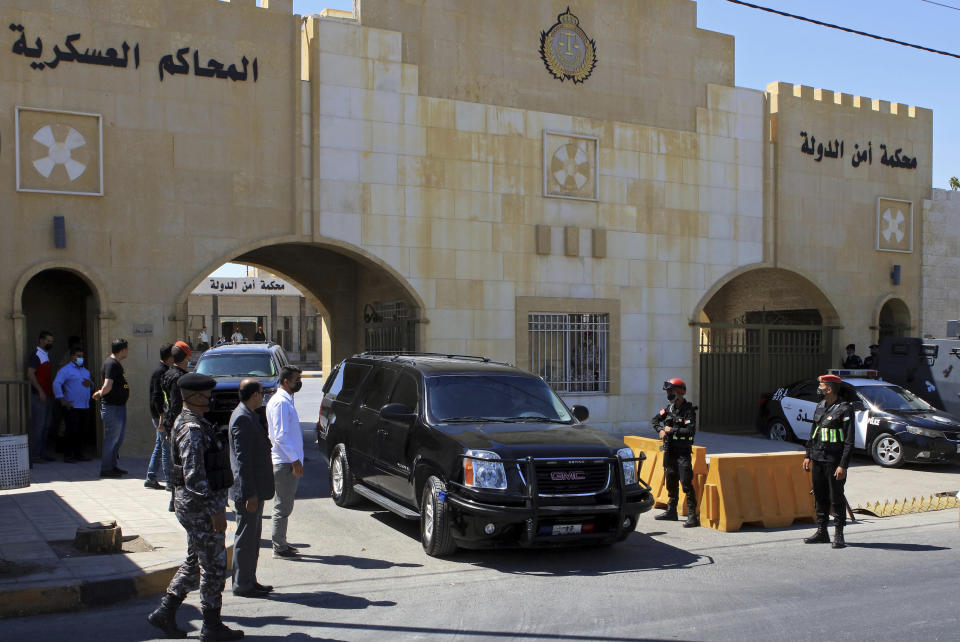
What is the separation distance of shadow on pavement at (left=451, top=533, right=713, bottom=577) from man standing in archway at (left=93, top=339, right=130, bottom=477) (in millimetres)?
6029

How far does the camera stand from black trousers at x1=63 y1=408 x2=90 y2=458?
44.8 feet

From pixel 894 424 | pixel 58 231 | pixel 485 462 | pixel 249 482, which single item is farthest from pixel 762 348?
pixel 249 482

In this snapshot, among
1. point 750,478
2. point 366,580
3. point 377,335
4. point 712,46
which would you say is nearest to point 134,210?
point 377,335

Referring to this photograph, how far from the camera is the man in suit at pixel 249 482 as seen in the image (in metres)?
6.77

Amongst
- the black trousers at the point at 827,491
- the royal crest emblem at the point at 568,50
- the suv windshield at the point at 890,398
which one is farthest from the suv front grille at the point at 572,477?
the royal crest emblem at the point at 568,50

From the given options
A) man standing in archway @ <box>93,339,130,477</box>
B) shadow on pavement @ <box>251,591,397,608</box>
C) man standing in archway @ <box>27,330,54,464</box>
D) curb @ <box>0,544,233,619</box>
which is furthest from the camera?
man standing in archway @ <box>27,330,54,464</box>

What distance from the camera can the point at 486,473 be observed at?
26.4 feet

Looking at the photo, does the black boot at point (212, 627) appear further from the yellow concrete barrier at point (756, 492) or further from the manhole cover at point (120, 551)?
the yellow concrete barrier at point (756, 492)

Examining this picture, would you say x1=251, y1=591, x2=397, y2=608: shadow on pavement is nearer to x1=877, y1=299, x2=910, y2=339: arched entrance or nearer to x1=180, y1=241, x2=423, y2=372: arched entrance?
x1=180, y1=241, x2=423, y2=372: arched entrance

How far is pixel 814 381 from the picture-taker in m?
17.7

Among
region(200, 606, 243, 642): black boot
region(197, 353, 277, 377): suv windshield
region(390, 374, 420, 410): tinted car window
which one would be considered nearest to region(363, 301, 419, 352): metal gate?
region(197, 353, 277, 377): suv windshield

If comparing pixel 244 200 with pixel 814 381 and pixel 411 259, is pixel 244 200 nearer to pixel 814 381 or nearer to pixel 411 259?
pixel 411 259

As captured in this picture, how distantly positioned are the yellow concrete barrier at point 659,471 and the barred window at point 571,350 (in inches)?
242

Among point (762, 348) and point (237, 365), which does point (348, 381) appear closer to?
point (237, 365)
